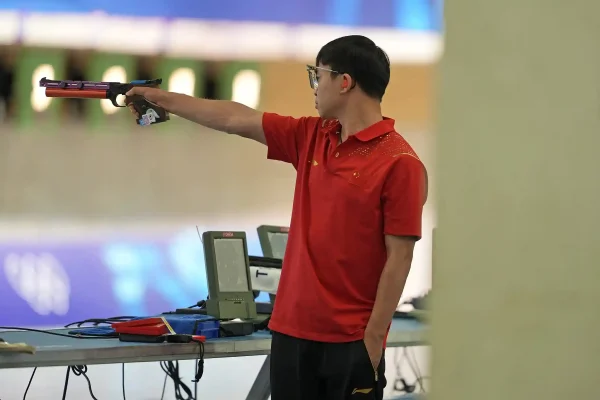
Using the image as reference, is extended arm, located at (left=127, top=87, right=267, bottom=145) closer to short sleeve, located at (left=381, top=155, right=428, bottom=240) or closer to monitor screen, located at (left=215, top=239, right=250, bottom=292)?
short sleeve, located at (left=381, top=155, right=428, bottom=240)

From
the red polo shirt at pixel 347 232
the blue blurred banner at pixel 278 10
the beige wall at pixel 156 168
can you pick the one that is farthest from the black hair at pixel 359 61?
the beige wall at pixel 156 168

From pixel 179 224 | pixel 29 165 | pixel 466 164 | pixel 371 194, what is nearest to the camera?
pixel 466 164

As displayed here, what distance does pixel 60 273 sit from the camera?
3.37 meters

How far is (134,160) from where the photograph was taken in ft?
11.4

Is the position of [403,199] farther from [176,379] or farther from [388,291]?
[176,379]

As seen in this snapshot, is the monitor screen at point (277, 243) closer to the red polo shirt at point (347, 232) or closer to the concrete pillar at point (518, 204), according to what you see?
the red polo shirt at point (347, 232)

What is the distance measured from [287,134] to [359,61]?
0.81 ft

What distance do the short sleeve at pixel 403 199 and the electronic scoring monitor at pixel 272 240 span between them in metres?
1.22

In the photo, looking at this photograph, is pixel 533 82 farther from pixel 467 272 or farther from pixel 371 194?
pixel 371 194

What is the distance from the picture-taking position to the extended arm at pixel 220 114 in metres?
1.98

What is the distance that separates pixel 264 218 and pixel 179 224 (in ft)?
1.31

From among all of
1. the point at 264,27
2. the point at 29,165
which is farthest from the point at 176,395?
the point at 264,27

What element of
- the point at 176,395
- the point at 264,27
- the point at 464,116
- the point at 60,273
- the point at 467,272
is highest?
the point at 264,27

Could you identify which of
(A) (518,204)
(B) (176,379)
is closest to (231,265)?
(B) (176,379)
